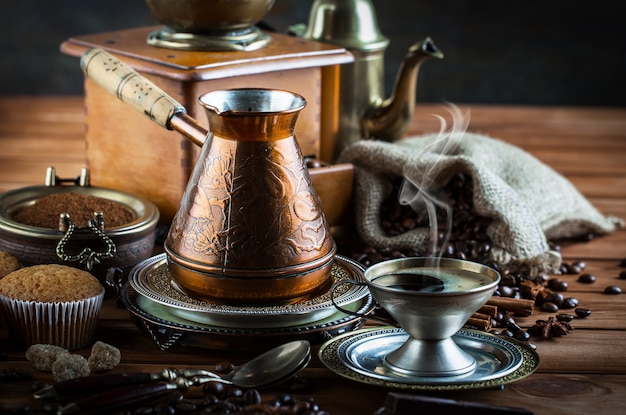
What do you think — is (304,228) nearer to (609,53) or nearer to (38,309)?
(38,309)

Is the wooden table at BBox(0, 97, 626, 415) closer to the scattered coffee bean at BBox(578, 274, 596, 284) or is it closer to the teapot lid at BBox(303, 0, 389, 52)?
the scattered coffee bean at BBox(578, 274, 596, 284)

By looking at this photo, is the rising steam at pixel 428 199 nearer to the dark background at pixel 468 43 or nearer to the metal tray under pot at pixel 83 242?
the metal tray under pot at pixel 83 242

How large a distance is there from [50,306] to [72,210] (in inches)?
13.0

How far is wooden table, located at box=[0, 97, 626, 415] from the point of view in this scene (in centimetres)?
130

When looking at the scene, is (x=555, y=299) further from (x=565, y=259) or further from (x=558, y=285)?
(x=565, y=259)

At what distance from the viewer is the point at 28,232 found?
63.6 inches

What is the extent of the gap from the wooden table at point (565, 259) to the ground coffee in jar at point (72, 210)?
14cm

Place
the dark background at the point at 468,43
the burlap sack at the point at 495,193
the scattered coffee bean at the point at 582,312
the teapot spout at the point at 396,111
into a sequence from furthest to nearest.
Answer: the dark background at the point at 468,43 → the teapot spout at the point at 396,111 → the burlap sack at the point at 495,193 → the scattered coffee bean at the point at 582,312

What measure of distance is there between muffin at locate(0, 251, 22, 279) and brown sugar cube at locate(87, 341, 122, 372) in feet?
0.79

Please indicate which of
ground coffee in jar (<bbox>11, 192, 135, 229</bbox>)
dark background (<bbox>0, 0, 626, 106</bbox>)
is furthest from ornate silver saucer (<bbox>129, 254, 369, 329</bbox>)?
dark background (<bbox>0, 0, 626, 106</bbox>)

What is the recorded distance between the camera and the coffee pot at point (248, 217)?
1.38m

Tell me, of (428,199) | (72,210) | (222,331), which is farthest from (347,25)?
(222,331)

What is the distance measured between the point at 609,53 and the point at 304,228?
2.69m

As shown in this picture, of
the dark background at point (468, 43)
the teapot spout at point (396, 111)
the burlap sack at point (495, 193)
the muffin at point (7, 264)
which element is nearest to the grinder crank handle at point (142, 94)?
the muffin at point (7, 264)
